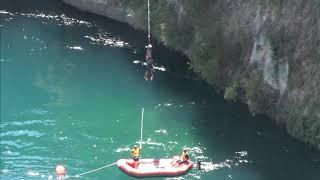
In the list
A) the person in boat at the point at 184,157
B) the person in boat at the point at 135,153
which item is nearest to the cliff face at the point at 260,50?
the person in boat at the point at 184,157

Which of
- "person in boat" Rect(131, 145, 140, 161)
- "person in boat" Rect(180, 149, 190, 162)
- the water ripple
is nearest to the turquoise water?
the water ripple

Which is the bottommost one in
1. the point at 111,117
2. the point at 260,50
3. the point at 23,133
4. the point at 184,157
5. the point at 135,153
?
the point at 184,157

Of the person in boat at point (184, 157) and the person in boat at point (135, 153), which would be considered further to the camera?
the person in boat at point (184, 157)

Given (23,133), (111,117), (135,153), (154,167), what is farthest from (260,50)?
(23,133)

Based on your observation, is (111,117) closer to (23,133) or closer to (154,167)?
(23,133)

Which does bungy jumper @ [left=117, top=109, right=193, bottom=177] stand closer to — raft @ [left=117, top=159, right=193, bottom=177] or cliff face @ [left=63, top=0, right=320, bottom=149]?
raft @ [left=117, top=159, right=193, bottom=177]

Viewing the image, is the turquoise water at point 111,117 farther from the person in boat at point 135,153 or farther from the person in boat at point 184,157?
the person in boat at point 135,153

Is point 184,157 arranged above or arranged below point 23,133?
below
